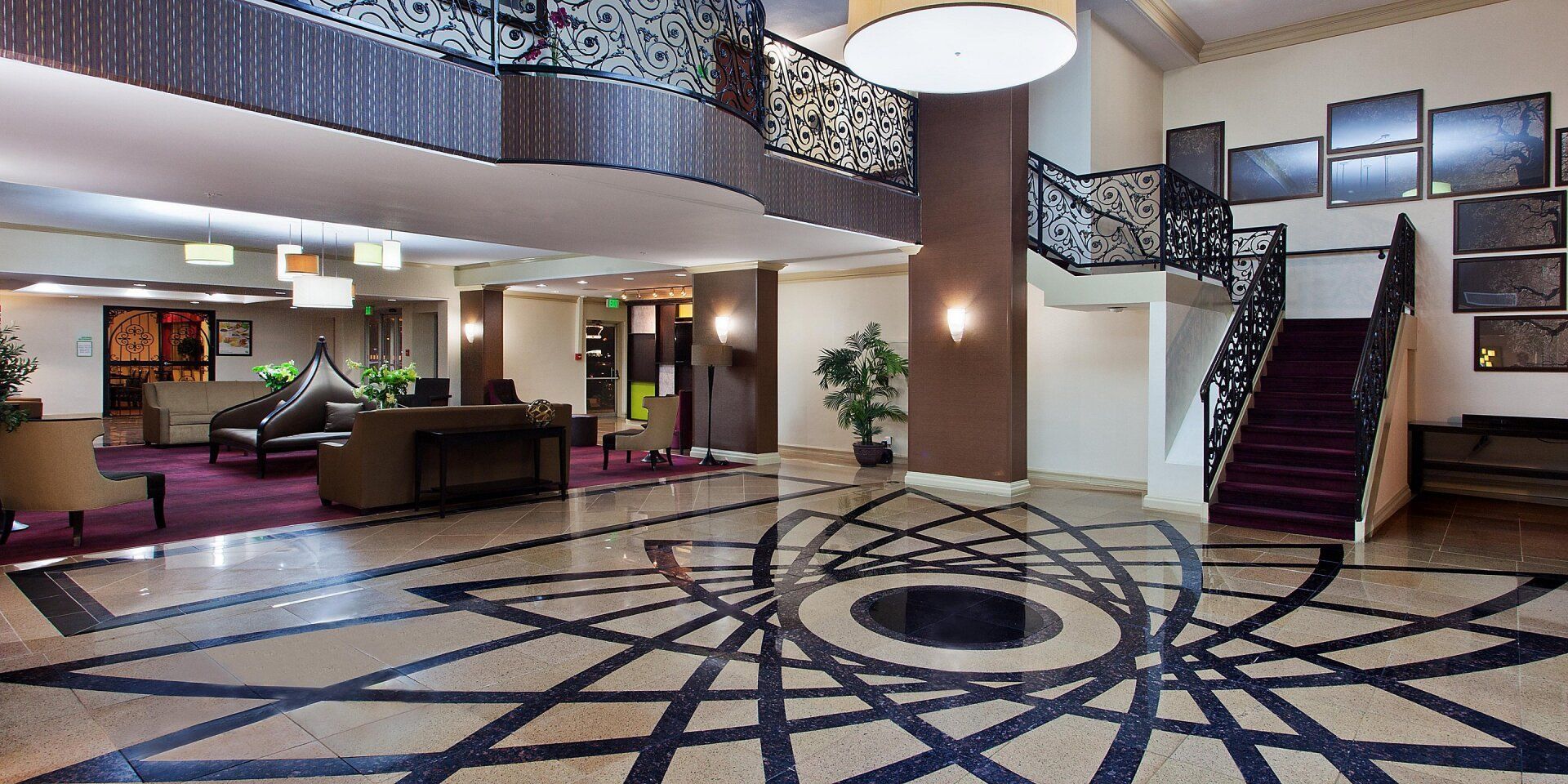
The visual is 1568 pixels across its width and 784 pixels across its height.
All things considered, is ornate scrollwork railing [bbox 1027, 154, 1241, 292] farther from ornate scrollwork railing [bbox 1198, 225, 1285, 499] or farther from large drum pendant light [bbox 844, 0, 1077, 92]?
large drum pendant light [bbox 844, 0, 1077, 92]

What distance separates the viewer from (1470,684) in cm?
340

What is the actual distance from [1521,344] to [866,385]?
6.62m

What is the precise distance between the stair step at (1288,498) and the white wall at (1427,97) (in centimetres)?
312

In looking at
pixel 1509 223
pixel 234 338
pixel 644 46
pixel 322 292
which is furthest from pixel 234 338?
pixel 1509 223

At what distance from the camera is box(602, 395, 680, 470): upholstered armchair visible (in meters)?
9.52

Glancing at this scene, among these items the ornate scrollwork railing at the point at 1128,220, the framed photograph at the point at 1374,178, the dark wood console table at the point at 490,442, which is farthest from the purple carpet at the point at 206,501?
the framed photograph at the point at 1374,178

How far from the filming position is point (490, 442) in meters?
7.24

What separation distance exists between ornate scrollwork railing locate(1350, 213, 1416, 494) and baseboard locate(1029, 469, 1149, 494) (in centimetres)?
225

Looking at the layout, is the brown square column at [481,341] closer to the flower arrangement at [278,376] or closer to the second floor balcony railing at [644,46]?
the flower arrangement at [278,376]

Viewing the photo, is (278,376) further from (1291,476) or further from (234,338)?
(1291,476)

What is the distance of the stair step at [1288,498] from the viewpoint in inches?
253

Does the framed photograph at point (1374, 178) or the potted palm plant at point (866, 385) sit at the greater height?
the framed photograph at point (1374, 178)

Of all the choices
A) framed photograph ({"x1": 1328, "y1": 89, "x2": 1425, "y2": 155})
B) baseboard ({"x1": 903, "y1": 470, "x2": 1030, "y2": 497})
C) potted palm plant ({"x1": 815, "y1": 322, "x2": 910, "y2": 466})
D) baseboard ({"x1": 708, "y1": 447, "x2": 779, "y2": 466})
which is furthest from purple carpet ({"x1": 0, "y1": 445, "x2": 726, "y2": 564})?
framed photograph ({"x1": 1328, "y1": 89, "x2": 1425, "y2": 155})

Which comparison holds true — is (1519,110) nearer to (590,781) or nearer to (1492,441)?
(1492,441)
